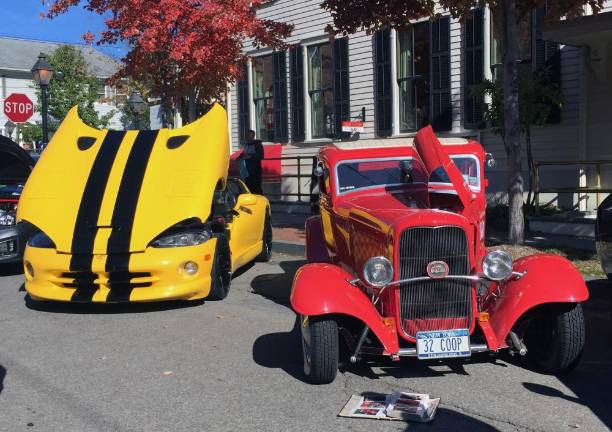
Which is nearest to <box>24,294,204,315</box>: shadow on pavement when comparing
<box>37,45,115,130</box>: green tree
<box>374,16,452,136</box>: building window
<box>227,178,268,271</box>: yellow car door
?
<box>227,178,268,271</box>: yellow car door

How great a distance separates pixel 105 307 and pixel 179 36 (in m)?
7.07

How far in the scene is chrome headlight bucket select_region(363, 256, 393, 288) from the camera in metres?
4.62

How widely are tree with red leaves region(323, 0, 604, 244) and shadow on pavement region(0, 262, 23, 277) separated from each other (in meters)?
6.06

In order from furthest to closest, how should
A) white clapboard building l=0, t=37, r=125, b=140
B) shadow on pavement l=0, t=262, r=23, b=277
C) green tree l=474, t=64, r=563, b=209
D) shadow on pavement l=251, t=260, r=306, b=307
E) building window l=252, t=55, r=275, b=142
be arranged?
white clapboard building l=0, t=37, r=125, b=140 → building window l=252, t=55, r=275, b=142 → green tree l=474, t=64, r=563, b=209 → shadow on pavement l=0, t=262, r=23, b=277 → shadow on pavement l=251, t=260, r=306, b=307

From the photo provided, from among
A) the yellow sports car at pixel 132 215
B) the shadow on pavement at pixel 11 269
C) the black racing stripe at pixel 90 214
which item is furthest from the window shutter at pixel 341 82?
the black racing stripe at pixel 90 214

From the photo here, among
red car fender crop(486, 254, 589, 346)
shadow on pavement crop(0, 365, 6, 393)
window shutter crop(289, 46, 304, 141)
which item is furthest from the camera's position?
window shutter crop(289, 46, 304, 141)

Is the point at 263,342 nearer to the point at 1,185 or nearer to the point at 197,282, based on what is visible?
the point at 197,282

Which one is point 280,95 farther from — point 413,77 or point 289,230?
point 289,230

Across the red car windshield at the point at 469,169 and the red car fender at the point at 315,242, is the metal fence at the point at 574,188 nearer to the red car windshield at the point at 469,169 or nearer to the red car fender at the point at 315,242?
the red car windshield at the point at 469,169

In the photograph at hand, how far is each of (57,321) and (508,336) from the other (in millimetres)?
4424

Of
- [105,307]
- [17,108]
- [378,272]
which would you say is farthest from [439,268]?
[17,108]

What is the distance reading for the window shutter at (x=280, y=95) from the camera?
1869cm

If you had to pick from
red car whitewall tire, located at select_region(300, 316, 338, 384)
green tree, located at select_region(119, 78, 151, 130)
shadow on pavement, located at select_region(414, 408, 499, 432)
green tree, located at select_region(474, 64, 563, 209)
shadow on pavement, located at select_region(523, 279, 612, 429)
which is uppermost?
green tree, located at select_region(119, 78, 151, 130)

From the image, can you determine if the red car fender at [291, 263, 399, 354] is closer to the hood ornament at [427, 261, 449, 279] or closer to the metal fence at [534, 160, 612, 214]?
the hood ornament at [427, 261, 449, 279]
